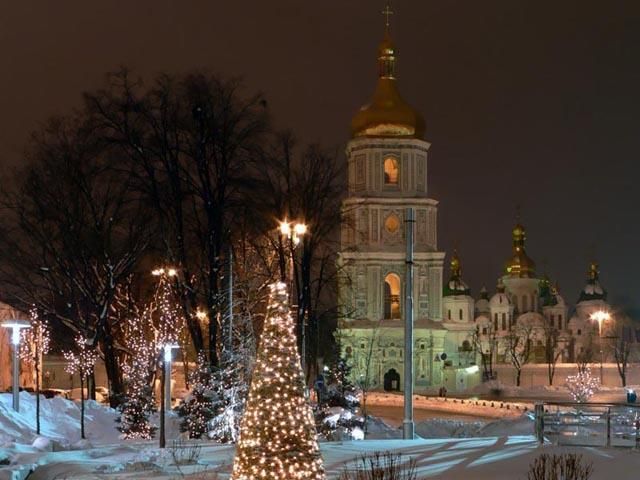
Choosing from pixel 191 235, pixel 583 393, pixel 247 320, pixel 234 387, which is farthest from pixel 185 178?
pixel 583 393

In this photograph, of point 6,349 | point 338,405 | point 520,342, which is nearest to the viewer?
point 338,405

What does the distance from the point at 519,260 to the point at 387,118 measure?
42952mm

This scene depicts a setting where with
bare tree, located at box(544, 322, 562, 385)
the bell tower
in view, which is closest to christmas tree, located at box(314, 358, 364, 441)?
the bell tower

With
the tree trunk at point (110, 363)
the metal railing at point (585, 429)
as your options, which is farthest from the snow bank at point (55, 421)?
the metal railing at point (585, 429)

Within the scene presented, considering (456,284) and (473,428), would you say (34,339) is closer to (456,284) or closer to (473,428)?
(473,428)

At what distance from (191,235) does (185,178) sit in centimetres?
200

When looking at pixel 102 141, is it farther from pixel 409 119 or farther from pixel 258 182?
pixel 409 119

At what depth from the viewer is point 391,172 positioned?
74.1 meters

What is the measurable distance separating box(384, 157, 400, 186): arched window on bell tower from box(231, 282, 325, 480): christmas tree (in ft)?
197

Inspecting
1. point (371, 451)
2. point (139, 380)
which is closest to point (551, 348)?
point (139, 380)

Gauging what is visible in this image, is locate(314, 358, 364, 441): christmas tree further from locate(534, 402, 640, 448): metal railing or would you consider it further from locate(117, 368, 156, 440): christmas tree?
locate(534, 402, 640, 448): metal railing

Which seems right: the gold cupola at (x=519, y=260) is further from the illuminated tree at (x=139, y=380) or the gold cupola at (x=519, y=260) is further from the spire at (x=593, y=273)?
the illuminated tree at (x=139, y=380)

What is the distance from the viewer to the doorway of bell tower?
73706 mm

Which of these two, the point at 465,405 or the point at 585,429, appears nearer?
the point at 585,429
